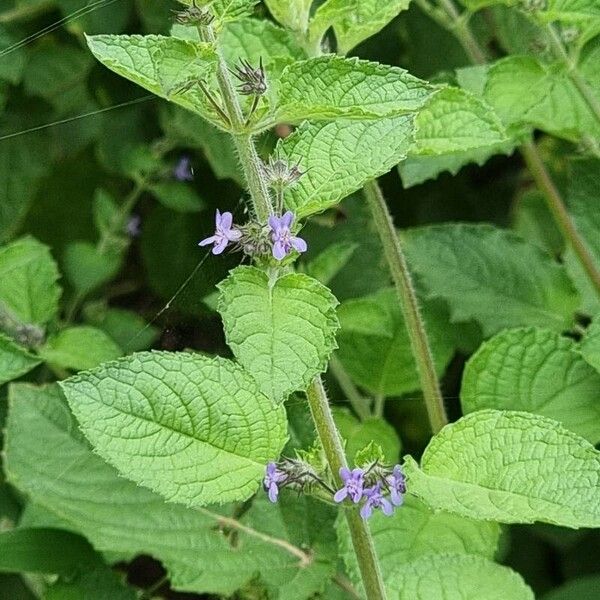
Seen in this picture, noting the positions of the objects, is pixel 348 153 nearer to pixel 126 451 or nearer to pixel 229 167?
pixel 126 451

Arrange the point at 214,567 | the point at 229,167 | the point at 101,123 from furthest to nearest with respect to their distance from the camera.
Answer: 1. the point at 101,123
2. the point at 229,167
3. the point at 214,567

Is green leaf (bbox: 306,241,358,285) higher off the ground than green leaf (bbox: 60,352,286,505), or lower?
higher

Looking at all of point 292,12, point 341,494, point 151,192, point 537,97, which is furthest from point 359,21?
point 151,192

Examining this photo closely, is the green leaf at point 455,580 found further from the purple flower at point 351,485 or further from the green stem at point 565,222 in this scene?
the green stem at point 565,222

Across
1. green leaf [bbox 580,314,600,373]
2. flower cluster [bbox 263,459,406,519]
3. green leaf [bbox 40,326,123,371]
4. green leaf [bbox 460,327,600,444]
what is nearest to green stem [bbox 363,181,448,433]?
green leaf [bbox 460,327,600,444]

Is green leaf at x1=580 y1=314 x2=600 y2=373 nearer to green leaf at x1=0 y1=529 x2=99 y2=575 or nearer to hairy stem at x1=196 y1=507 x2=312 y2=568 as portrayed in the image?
hairy stem at x1=196 y1=507 x2=312 y2=568

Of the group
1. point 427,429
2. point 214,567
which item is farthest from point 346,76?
point 427,429

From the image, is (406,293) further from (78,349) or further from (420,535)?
(78,349)
